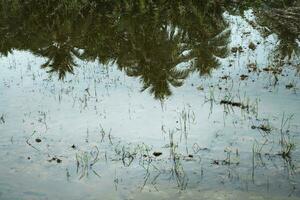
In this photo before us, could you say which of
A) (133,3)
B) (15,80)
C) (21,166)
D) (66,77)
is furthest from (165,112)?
(133,3)

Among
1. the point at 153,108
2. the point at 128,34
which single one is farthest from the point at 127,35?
the point at 153,108

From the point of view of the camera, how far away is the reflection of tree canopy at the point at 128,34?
49.3ft

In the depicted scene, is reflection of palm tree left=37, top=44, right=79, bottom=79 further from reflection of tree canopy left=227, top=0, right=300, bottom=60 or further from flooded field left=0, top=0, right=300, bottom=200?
reflection of tree canopy left=227, top=0, right=300, bottom=60

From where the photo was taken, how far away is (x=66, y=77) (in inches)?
561

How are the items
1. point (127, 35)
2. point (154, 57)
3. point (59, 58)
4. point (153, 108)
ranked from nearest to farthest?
point (153, 108) < point (154, 57) < point (59, 58) < point (127, 35)

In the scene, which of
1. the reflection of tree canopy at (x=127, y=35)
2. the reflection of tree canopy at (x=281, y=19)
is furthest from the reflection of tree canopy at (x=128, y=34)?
the reflection of tree canopy at (x=281, y=19)

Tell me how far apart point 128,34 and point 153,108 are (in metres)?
8.61

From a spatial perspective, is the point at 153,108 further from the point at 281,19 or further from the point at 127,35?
the point at 281,19

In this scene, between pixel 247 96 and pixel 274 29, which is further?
pixel 274 29

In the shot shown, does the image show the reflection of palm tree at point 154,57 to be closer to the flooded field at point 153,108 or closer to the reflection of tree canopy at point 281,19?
the flooded field at point 153,108

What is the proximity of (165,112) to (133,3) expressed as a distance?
637 inches

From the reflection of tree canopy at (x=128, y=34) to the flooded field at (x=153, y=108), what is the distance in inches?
3.6

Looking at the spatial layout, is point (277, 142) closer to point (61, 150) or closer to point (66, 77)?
point (61, 150)

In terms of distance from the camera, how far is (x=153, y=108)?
1086cm
